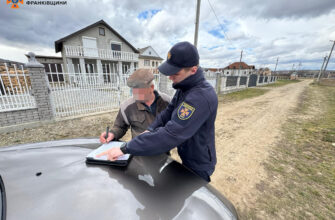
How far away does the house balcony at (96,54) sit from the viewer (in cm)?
1437

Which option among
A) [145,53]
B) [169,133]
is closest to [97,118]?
[169,133]

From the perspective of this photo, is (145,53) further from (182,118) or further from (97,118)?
(182,118)

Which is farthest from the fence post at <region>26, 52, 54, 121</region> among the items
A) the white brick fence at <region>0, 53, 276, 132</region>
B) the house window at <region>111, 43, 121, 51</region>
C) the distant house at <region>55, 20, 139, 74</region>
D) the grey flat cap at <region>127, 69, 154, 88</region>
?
the house window at <region>111, 43, 121, 51</region>

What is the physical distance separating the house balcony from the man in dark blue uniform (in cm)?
1658

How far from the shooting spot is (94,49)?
1531 cm

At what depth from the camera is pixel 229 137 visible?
4047 mm

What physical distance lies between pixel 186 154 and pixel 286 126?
534 centimetres

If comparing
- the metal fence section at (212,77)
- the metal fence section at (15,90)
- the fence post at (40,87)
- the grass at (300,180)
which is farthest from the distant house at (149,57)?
the grass at (300,180)

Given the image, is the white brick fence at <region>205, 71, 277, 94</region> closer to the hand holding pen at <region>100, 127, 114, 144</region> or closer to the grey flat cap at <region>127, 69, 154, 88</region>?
the grey flat cap at <region>127, 69, 154, 88</region>

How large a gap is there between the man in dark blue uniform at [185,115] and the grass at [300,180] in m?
1.69

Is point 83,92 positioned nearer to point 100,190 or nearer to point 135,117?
point 135,117

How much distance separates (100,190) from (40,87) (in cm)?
523

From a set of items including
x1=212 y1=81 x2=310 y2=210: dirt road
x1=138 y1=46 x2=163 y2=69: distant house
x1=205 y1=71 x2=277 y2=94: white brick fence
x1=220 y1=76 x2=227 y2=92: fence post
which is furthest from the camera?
x1=138 y1=46 x2=163 y2=69: distant house

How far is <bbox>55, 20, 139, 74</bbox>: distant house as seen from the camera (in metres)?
14.7
